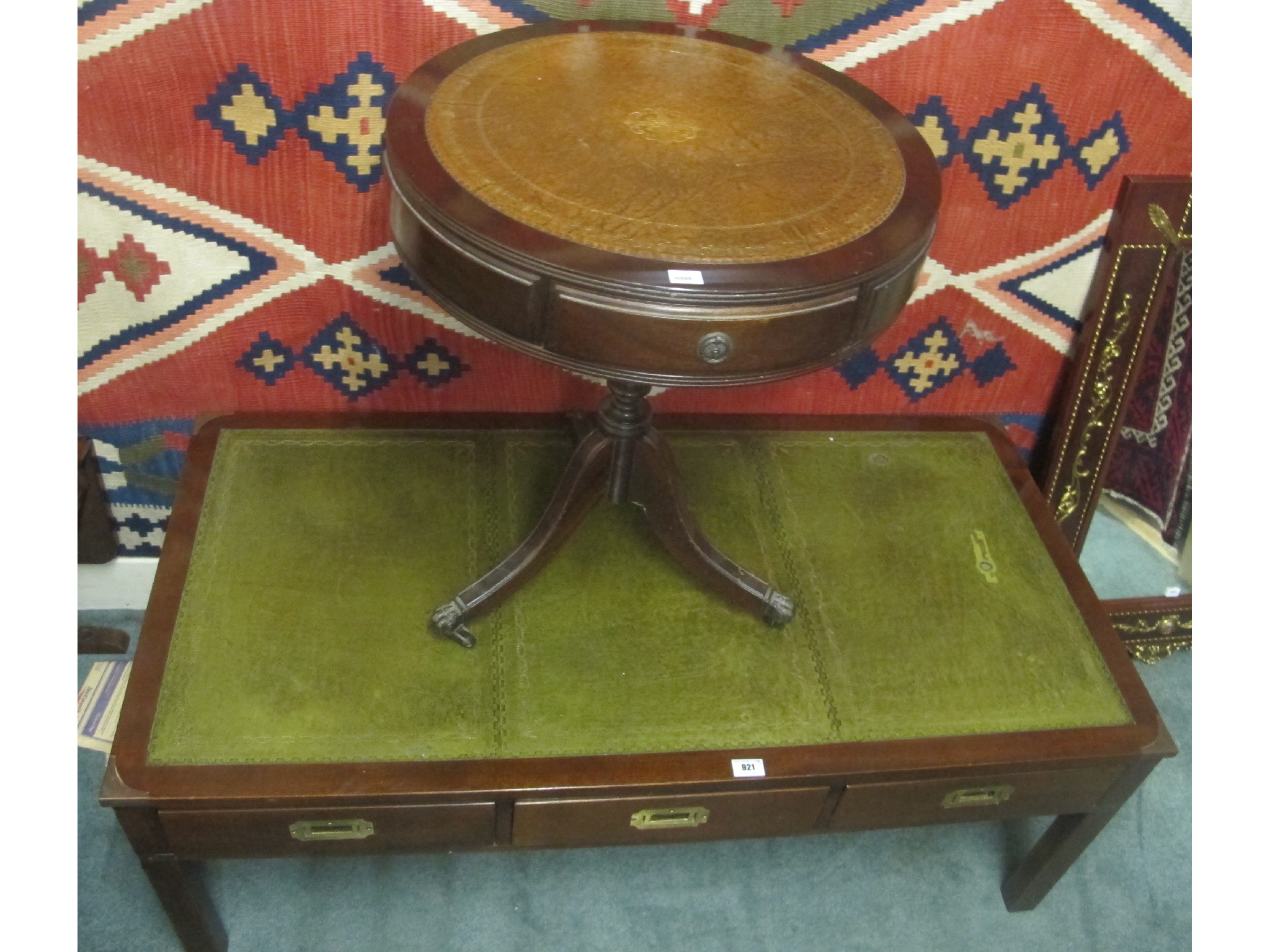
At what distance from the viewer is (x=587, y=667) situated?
4.33 feet

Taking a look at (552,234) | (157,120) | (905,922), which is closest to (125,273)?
(157,120)

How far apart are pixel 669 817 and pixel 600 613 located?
260 mm

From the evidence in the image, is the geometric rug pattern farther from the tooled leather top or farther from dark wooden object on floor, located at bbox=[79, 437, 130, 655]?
the tooled leather top

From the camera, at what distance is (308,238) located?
1.47 meters

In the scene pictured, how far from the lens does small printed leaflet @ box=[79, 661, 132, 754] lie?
5.42ft

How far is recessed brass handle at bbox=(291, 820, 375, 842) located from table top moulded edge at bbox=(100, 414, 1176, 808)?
0.06 m

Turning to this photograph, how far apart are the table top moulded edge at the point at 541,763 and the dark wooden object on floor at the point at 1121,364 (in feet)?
1.03

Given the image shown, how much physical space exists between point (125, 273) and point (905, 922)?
4.54 feet

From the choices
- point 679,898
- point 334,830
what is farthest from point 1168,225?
point 334,830

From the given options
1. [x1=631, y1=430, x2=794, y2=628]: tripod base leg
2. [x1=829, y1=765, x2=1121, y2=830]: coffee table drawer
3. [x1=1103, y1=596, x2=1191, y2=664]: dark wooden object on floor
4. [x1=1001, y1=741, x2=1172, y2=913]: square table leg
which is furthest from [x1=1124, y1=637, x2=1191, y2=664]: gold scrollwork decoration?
[x1=631, y1=430, x2=794, y2=628]: tripod base leg

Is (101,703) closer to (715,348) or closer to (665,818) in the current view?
(665,818)

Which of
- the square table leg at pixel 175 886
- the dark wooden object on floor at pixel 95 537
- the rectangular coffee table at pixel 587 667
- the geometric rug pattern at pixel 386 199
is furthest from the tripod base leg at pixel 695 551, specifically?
the dark wooden object on floor at pixel 95 537

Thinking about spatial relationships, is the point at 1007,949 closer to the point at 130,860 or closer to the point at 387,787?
the point at 387,787

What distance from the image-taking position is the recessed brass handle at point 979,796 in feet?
4.38
